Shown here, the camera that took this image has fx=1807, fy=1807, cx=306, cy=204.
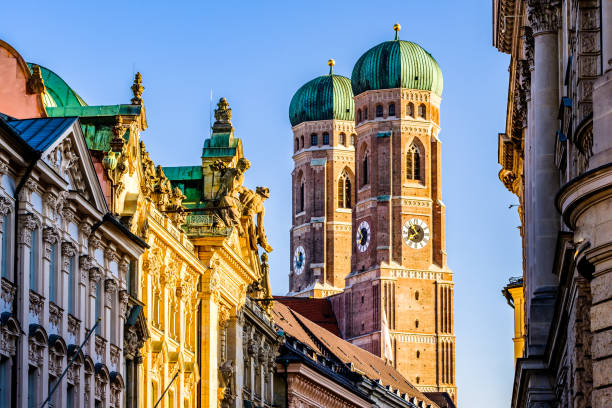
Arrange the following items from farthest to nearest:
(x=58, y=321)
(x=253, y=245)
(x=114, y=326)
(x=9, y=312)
→ (x=253, y=245) < (x=114, y=326) < (x=58, y=321) < (x=9, y=312)

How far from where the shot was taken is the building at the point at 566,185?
28.6m

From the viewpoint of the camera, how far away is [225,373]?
2677 inches

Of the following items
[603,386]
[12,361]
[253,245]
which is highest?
[253,245]

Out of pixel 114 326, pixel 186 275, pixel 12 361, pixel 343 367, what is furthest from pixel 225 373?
pixel 343 367

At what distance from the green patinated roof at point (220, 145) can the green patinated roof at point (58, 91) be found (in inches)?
487

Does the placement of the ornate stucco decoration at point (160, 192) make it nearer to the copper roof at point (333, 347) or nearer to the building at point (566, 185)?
the building at point (566, 185)

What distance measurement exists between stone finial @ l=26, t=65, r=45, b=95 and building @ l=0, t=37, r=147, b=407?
38 millimetres

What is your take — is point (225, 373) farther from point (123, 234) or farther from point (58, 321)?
point (58, 321)

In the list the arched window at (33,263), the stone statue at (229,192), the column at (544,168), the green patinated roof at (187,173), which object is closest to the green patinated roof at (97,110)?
the stone statue at (229,192)

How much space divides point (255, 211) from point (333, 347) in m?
51.1

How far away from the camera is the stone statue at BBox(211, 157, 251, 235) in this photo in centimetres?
6712

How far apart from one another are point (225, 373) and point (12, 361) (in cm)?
2797

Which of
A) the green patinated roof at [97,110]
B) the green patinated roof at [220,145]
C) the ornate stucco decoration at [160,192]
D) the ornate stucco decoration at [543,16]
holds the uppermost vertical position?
the green patinated roof at [220,145]

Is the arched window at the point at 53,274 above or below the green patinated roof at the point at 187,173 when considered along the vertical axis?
below
